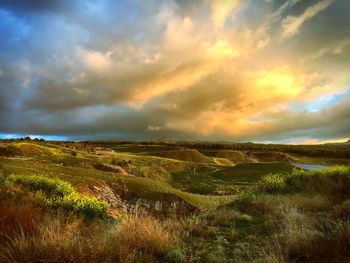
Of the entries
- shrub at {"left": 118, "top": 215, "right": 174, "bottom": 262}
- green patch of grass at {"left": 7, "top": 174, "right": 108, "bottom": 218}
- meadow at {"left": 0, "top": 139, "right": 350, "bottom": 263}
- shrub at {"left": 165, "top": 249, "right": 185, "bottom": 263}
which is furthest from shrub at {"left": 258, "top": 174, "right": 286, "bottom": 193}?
shrub at {"left": 165, "top": 249, "right": 185, "bottom": 263}

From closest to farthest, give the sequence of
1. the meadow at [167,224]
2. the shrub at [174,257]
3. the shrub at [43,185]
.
Result: the meadow at [167,224], the shrub at [174,257], the shrub at [43,185]

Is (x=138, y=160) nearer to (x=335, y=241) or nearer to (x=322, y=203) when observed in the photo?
(x=322, y=203)

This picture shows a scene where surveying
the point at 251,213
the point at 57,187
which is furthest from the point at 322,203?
the point at 57,187

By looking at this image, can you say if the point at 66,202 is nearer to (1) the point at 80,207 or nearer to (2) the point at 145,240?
(1) the point at 80,207

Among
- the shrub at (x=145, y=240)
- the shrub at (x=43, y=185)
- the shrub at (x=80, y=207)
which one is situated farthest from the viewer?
the shrub at (x=43, y=185)

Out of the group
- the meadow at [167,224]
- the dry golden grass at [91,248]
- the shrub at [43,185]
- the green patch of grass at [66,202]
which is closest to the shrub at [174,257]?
the meadow at [167,224]

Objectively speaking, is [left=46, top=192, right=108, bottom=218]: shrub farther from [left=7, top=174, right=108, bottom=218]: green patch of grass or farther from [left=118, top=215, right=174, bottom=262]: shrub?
[left=118, top=215, right=174, bottom=262]: shrub

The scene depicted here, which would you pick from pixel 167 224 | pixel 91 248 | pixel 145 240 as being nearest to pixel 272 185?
pixel 167 224

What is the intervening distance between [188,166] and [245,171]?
1387cm

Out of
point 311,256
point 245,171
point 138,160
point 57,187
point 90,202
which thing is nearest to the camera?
point 311,256

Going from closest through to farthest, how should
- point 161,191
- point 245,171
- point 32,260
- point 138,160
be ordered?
point 32,260 → point 161,191 → point 245,171 → point 138,160

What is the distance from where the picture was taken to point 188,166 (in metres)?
80.5

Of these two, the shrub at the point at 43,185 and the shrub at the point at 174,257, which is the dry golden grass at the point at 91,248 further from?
the shrub at the point at 43,185

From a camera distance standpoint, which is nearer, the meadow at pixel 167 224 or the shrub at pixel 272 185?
the meadow at pixel 167 224
